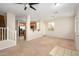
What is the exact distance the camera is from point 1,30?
2.04 meters

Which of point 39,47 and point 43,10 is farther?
point 39,47

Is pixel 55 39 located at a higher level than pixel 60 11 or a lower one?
lower

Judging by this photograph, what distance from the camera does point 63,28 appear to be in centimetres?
201

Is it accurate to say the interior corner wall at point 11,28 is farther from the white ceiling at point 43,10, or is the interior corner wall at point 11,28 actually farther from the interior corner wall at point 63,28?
the interior corner wall at point 63,28

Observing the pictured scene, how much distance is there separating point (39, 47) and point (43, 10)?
0.84m

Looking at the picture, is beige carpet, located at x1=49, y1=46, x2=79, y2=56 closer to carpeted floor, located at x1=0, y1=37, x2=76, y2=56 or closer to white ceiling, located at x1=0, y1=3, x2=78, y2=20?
carpeted floor, located at x1=0, y1=37, x2=76, y2=56

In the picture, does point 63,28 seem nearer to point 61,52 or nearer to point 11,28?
point 61,52

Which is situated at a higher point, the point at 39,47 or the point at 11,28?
the point at 11,28

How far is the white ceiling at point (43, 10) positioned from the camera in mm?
1766

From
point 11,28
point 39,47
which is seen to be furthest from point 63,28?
point 11,28

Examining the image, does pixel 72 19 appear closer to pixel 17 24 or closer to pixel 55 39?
pixel 55 39

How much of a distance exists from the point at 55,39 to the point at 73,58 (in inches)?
21.9

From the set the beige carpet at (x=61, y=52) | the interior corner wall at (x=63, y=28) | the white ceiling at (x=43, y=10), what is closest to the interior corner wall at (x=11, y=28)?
the white ceiling at (x=43, y=10)

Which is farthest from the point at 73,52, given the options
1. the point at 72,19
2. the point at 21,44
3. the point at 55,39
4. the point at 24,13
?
the point at 24,13
